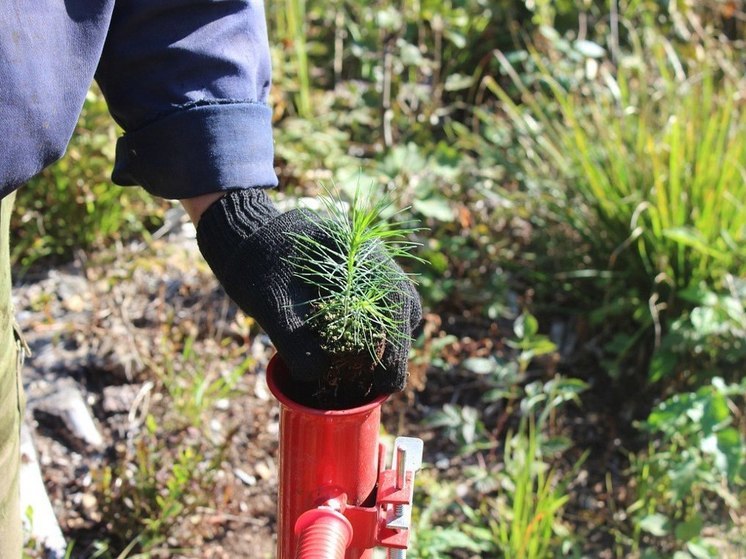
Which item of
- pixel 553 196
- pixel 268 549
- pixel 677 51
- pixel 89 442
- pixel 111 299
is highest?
pixel 677 51

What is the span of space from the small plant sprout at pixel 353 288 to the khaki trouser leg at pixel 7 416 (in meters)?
0.51

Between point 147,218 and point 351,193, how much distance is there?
720 mm

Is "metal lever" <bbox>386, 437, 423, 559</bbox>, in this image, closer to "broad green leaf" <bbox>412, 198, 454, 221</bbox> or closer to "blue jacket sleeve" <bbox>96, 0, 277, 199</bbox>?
"blue jacket sleeve" <bbox>96, 0, 277, 199</bbox>

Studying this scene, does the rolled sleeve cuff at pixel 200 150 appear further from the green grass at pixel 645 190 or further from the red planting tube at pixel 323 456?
the green grass at pixel 645 190

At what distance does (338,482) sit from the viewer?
1.35 metres

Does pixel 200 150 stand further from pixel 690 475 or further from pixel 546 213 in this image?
pixel 546 213

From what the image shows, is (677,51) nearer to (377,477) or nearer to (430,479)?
(430,479)

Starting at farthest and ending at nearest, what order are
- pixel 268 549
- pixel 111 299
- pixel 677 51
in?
pixel 677 51, pixel 111 299, pixel 268 549

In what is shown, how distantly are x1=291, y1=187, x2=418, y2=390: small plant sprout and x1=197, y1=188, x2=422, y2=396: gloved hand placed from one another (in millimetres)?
11

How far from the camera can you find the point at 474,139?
3.16 meters

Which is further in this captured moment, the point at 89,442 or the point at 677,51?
the point at 677,51

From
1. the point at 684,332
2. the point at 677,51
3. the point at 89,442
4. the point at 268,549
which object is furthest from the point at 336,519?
the point at 677,51

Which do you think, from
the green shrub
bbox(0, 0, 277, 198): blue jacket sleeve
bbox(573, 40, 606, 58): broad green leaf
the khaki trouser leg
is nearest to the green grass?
bbox(573, 40, 606, 58): broad green leaf

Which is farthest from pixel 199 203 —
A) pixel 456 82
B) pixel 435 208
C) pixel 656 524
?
pixel 456 82
